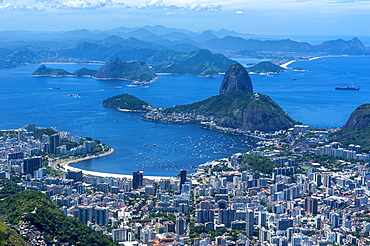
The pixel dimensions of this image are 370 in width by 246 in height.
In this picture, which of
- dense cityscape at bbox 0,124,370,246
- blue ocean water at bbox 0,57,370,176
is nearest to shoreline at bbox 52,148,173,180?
dense cityscape at bbox 0,124,370,246

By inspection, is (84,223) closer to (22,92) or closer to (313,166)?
(313,166)

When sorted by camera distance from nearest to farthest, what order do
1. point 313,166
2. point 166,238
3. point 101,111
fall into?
point 166,238 < point 313,166 < point 101,111

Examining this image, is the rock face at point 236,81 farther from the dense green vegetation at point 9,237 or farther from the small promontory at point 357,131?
the dense green vegetation at point 9,237

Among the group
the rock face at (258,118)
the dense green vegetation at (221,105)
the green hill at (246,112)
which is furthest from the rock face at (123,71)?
the rock face at (258,118)

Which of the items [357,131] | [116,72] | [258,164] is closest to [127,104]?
[357,131]

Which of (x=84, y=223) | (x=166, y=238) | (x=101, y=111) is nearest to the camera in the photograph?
(x=166, y=238)

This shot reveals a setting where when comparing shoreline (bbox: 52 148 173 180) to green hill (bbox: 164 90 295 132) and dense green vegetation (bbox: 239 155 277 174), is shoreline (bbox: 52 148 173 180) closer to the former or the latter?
dense green vegetation (bbox: 239 155 277 174)

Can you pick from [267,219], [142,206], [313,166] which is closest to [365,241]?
[267,219]

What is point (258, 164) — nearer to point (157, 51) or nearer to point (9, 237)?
point (9, 237)
